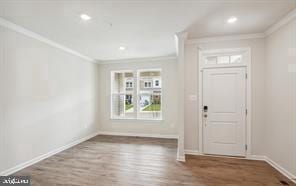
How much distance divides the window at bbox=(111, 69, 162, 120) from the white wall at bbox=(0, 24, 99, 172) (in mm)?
1281

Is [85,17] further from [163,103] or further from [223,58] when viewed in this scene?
[163,103]

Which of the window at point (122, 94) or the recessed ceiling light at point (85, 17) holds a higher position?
the recessed ceiling light at point (85, 17)

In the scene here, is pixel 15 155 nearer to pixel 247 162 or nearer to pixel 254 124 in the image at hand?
pixel 247 162

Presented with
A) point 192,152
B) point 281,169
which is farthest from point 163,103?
point 281,169

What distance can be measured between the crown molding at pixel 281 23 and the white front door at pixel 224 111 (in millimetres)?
845

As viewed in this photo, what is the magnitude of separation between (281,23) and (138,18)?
99.7 inches

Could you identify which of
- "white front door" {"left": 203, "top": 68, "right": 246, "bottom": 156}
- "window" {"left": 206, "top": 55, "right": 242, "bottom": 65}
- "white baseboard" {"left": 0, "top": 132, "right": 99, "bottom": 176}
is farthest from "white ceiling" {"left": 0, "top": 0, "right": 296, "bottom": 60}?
"white baseboard" {"left": 0, "top": 132, "right": 99, "bottom": 176}

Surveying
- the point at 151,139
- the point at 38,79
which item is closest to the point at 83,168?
the point at 38,79

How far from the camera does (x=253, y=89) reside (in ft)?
11.0

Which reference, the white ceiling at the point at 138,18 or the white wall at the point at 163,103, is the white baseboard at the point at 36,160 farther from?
the white ceiling at the point at 138,18

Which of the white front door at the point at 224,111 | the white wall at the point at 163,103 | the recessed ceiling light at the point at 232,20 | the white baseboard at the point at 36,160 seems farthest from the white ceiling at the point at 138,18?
the white baseboard at the point at 36,160

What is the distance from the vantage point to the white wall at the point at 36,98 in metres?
2.70

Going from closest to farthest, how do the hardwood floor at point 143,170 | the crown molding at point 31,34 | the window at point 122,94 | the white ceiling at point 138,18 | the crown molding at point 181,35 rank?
the white ceiling at point 138,18, the hardwood floor at point 143,170, the crown molding at point 31,34, the crown molding at point 181,35, the window at point 122,94

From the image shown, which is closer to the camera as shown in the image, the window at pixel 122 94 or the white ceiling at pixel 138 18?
the white ceiling at pixel 138 18
